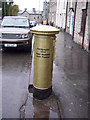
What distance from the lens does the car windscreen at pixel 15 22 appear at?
1054cm

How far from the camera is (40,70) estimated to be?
4.25m

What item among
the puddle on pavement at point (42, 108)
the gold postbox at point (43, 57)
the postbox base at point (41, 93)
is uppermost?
the gold postbox at point (43, 57)

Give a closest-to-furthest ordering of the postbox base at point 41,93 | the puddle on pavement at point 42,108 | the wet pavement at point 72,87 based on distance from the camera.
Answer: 1. the puddle on pavement at point 42,108
2. the wet pavement at point 72,87
3. the postbox base at point 41,93

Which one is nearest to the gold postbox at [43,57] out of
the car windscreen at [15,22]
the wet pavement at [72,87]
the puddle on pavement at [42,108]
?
the puddle on pavement at [42,108]

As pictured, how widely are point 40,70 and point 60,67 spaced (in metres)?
3.00

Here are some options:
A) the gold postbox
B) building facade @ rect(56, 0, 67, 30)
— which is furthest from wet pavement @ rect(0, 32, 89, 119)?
building facade @ rect(56, 0, 67, 30)

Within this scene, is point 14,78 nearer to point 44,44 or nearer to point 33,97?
point 33,97

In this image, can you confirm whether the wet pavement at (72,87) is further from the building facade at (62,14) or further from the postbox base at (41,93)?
the building facade at (62,14)

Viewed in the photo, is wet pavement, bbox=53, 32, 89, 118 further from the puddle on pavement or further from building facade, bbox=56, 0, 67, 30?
building facade, bbox=56, 0, 67, 30

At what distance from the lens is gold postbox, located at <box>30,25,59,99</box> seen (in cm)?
408

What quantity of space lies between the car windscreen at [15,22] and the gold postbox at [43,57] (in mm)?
6536

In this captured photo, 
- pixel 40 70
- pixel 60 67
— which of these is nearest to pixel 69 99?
pixel 40 70

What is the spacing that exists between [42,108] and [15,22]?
25.2 ft

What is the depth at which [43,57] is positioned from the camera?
13.6 feet
